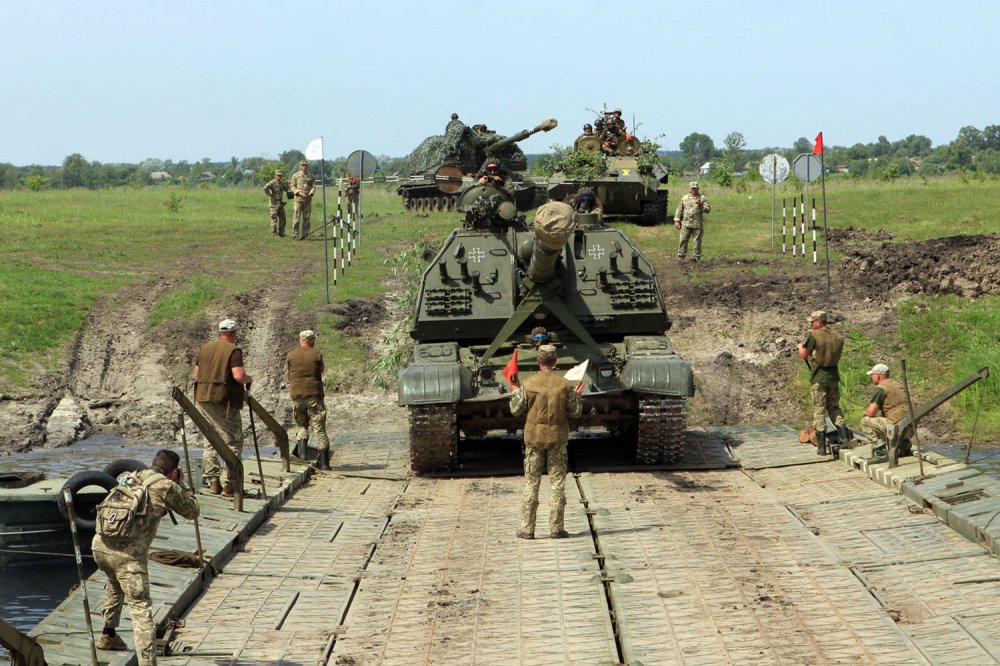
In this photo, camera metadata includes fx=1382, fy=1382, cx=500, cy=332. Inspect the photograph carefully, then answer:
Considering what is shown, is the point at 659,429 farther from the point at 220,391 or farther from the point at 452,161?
the point at 452,161

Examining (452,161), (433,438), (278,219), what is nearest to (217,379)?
(433,438)

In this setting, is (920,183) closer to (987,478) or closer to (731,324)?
(731,324)

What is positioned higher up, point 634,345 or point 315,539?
point 634,345

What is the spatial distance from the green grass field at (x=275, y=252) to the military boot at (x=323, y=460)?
5235 millimetres

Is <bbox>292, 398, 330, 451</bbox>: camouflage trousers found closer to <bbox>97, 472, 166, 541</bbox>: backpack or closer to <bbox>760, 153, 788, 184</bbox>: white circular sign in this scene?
<bbox>97, 472, 166, 541</bbox>: backpack

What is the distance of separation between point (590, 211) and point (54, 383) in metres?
8.26

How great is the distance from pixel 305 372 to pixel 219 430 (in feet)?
6.01

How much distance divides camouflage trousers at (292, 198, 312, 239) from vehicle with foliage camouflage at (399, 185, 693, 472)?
14085mm

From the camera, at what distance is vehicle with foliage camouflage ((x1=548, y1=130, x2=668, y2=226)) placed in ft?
97.2

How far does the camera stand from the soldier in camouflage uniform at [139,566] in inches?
302

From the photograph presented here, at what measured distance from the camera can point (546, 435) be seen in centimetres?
1113

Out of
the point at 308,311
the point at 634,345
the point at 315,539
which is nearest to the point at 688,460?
the point at 634,345

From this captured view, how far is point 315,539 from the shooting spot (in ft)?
36.9

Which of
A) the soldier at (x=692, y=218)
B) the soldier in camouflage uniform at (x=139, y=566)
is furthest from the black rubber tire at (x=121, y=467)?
the soldier at (x=692, y=218)
